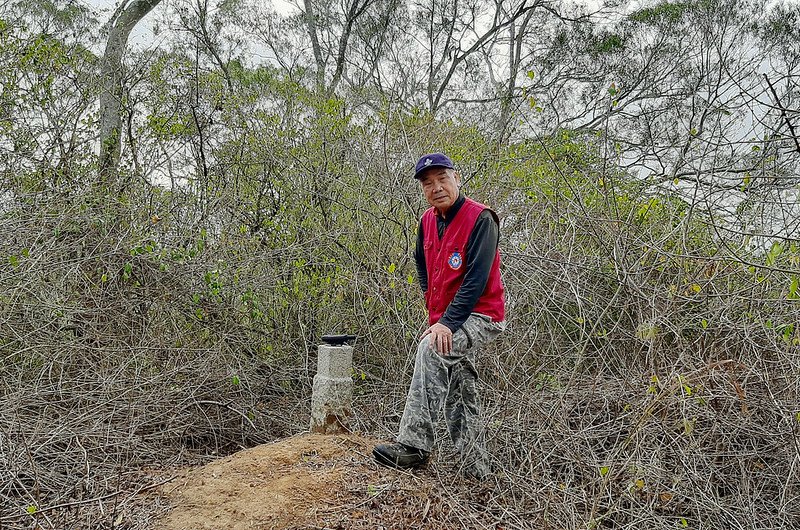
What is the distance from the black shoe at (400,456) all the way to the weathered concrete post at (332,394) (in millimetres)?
709

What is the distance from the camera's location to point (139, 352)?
4.85m

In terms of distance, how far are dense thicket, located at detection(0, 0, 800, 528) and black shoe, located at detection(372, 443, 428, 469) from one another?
50 cm

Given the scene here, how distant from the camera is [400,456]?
134 inches

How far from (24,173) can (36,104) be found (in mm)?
766

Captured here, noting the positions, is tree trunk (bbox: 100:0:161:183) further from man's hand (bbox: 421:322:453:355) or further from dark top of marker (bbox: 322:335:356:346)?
man's hand (bbox: 421:322:453:355)

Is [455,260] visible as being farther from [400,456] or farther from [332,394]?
[332,394]

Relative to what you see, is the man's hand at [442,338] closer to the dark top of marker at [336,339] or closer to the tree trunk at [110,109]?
the dark top of marker at [336,339]

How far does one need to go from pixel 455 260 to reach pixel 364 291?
2.26 m

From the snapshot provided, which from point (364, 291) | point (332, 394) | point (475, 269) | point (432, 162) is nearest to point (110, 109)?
point (364, 291)

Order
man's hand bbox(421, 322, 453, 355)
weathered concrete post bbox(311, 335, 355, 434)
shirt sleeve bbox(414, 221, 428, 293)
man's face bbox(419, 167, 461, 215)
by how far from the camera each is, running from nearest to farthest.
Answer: man's hand bbox(421, 322, 453, 355), man's face bbox(419, 167, 461, 215), shirt sleeve bbox(414, 221, 428, 293), weathered concrete post bbox(311, 335, 355, 434)

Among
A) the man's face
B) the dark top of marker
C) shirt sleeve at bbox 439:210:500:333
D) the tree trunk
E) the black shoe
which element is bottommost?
the black shoe

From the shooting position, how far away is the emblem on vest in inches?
133

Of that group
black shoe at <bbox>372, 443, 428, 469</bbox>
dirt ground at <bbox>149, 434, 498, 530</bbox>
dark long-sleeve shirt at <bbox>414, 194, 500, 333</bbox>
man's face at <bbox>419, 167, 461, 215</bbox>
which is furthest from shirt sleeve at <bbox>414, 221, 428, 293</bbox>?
dirt ground at <bbox>149, 434, 498, 530</bbox>

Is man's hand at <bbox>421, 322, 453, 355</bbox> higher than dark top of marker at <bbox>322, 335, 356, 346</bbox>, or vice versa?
man's hand at <bbox>421, 322, 453, 355</bbox>
